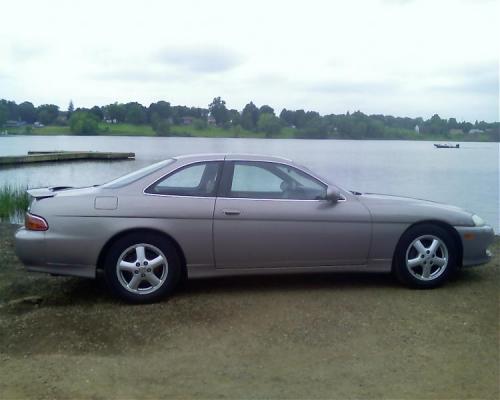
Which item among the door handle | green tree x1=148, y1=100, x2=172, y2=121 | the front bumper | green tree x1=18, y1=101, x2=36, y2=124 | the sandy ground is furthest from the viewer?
green tree x1=18, y1=101, x2=36, y2=124

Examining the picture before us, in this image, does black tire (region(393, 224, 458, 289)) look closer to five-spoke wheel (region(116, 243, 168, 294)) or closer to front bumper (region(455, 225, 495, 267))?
front bumper (region(455, 225, 495, 267))

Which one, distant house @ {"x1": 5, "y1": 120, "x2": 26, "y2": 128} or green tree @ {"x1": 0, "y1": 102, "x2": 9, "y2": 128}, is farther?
distant house @ {"x1": 5, "y1": 120, "x2": 26, "y2": 128}

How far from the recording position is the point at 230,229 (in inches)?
209

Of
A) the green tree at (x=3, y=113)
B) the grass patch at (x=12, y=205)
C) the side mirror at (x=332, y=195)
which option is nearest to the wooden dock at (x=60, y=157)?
the green tree at (x=3, y=113)

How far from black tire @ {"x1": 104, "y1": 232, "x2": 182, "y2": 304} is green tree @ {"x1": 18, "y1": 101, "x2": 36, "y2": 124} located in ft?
238

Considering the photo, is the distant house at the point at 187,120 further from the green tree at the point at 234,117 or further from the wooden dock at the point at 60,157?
the wooden dock at the point at 60,157

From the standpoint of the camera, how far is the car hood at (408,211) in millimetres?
5668

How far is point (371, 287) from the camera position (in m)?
5.86

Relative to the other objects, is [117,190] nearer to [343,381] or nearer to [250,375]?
[250,375]

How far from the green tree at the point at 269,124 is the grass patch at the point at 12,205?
132ft

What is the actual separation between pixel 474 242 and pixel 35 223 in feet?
14.5

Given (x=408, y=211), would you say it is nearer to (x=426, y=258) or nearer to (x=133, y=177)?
(x=426, y=258)

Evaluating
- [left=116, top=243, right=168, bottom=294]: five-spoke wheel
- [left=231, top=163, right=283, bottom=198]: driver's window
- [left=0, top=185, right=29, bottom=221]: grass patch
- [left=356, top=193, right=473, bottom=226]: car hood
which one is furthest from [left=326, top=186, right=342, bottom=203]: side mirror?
[left=0, top=185, right=29, bottom=221]: grass patch

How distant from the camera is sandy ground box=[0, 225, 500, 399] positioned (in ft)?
12.1
